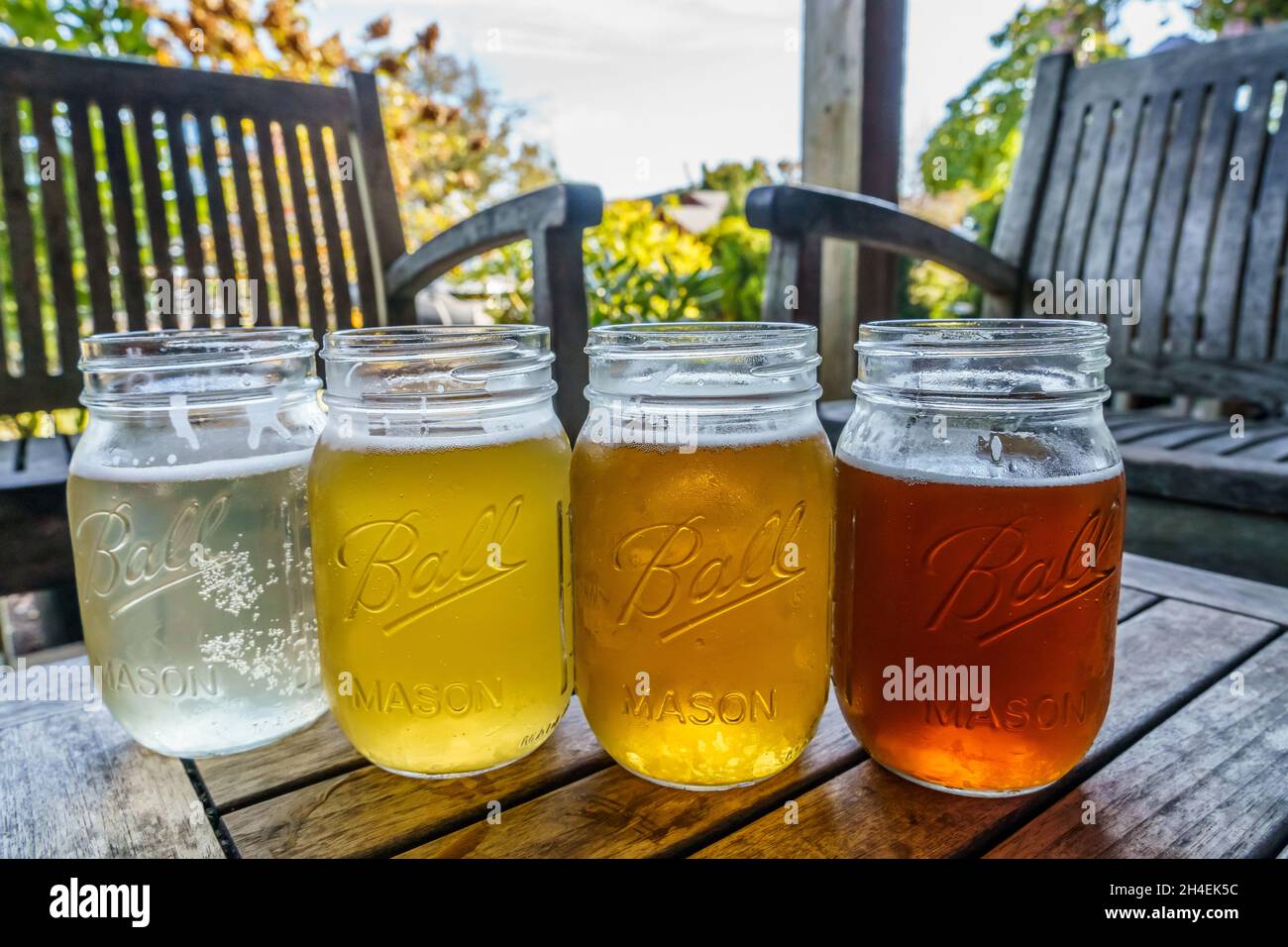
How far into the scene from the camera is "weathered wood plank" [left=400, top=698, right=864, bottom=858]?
68 centimetres

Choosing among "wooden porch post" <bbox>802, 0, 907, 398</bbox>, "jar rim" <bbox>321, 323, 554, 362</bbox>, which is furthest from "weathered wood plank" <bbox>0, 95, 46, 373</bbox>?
"wooden porch post" <bbox>802, 0, 907, 398</bbox>

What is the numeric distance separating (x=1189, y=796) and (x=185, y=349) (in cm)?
92

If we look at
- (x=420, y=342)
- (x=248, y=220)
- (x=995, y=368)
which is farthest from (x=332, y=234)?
(x=995, y=368)

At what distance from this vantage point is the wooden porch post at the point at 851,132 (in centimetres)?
231

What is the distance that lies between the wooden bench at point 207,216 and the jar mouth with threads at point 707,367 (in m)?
0.92

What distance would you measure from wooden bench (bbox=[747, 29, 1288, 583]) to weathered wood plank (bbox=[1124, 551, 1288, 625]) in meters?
0.52

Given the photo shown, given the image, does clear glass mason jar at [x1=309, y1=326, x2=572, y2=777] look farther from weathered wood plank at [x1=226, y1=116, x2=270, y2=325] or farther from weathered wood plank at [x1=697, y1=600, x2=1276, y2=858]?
weathered wood plank at [x1=226, y1=116, x2=270, y2=325]

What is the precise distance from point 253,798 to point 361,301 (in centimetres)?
197

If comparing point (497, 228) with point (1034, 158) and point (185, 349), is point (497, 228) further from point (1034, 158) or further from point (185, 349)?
point (1034, 158)

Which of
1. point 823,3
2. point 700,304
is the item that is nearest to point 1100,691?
point 823,3

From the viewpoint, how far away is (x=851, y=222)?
1.82m

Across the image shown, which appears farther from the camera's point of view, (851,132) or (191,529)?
(851,132)
